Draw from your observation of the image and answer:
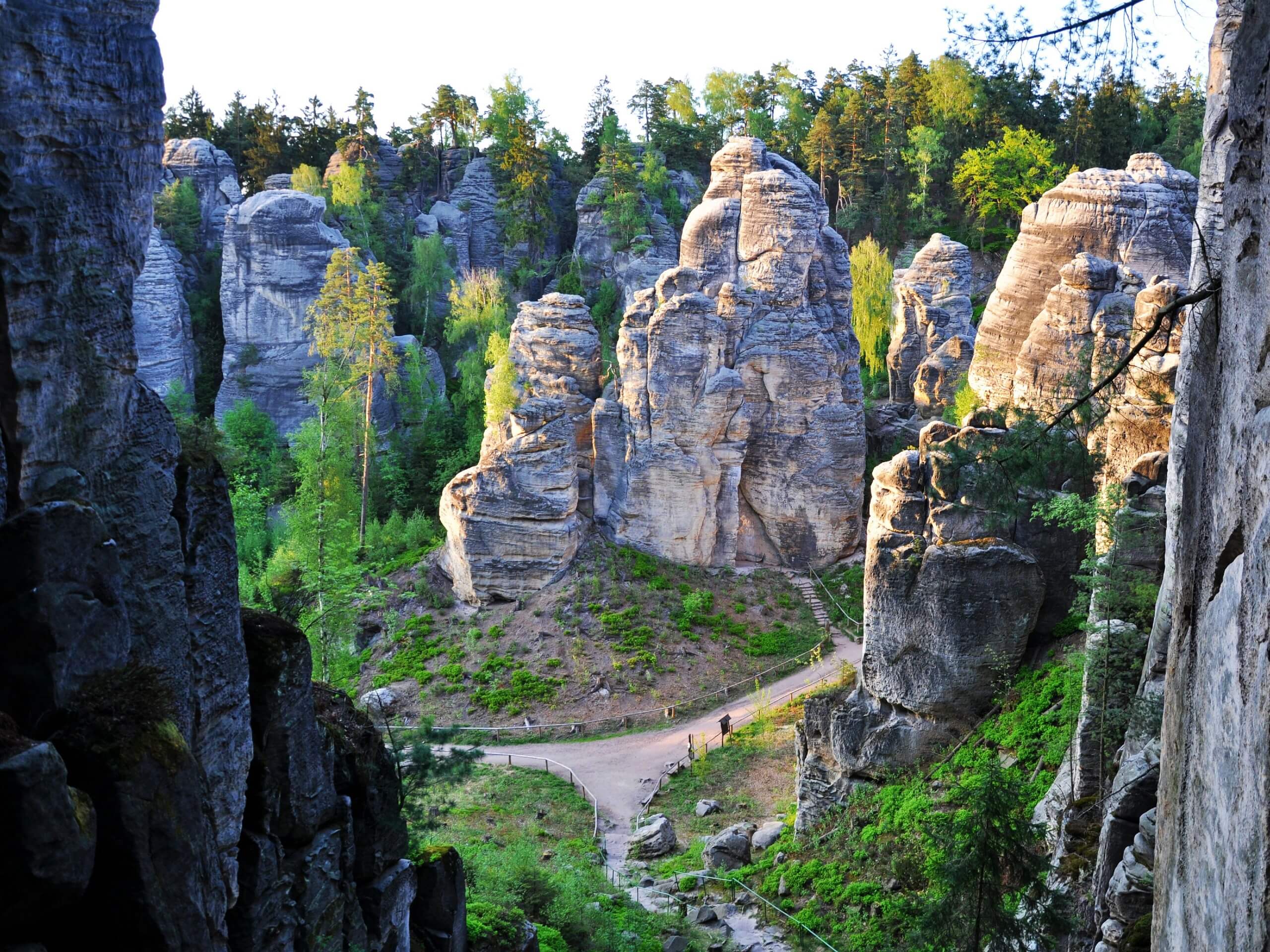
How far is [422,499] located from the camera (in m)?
38.8

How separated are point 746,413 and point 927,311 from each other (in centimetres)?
989

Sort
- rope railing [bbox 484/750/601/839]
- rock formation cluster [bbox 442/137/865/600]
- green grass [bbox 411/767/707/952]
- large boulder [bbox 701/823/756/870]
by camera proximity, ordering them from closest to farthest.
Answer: green grass [bbox 411/767/707/952] → large boulder [bbox 701/823/756/870] → rope railing [bbox 484/750/601/839] → rock formation cluster [bbox 442/137/865/600]

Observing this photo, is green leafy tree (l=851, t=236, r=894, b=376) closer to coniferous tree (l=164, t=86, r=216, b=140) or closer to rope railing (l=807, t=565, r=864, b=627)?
rope railing (l=807, t=565, r=864, b=627)

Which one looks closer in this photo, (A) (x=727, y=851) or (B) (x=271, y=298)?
(A) (x=727, y=851)

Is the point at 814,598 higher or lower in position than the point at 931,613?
lower

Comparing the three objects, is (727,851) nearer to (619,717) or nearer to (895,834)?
(895,834)

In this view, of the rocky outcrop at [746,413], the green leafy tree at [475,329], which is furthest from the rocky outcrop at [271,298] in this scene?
the rocky outcrop at [746,413]

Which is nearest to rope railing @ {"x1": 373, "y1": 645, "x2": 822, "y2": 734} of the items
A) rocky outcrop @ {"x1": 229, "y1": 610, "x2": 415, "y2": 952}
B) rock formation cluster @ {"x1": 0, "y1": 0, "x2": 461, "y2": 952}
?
rocky outcrop @ {"x1": 229, "y1": 610, "x2": 415, "y2": 952}

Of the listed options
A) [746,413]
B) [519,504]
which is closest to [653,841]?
[519,504]

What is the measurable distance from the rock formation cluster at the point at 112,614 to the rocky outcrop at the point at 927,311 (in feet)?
96.9

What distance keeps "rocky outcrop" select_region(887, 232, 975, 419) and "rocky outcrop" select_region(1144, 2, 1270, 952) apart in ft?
97.1

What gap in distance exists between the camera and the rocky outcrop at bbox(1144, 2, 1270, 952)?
4.93 metres

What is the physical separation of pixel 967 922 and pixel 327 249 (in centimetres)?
3756

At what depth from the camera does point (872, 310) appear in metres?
43.2
